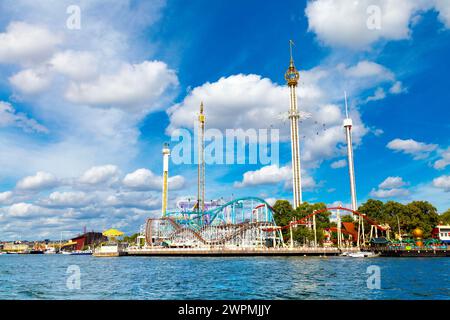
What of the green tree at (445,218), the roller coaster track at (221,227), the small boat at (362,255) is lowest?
the small boat at (362,255)

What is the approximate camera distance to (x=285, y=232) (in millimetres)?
126875

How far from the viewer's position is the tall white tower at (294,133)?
494 ft

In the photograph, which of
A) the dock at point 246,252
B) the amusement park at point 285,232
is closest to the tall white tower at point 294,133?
the amusement park at point 285,232

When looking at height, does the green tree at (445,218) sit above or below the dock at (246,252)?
above

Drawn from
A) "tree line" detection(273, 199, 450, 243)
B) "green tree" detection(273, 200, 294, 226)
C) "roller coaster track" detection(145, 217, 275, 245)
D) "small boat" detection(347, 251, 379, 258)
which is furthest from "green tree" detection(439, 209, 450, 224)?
"roller coaster track" detection(145, 217, 275, 245)

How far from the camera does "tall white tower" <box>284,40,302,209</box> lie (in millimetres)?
150625

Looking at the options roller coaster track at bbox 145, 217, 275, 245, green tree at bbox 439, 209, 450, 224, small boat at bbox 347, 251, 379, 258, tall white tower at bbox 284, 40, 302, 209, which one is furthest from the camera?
tall white tower at bbox 284, 40, 302, 209

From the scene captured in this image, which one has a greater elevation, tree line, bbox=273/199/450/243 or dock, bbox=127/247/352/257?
tree line, bbox=273/199/450/243

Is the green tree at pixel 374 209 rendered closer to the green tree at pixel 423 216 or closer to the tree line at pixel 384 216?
the tree line at pixel 384 216

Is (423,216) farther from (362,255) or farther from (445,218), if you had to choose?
(362,255)

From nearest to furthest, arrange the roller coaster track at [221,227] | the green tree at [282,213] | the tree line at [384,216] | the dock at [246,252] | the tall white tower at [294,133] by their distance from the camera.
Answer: the dock at [246,252] < the tree line at [384,216] < the green tree at [282,213] < the roller coaster track at [221,227] < the tall white tower at [294,133]

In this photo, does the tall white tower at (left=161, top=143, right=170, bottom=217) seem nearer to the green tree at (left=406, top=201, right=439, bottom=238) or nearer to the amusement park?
the amusement park
